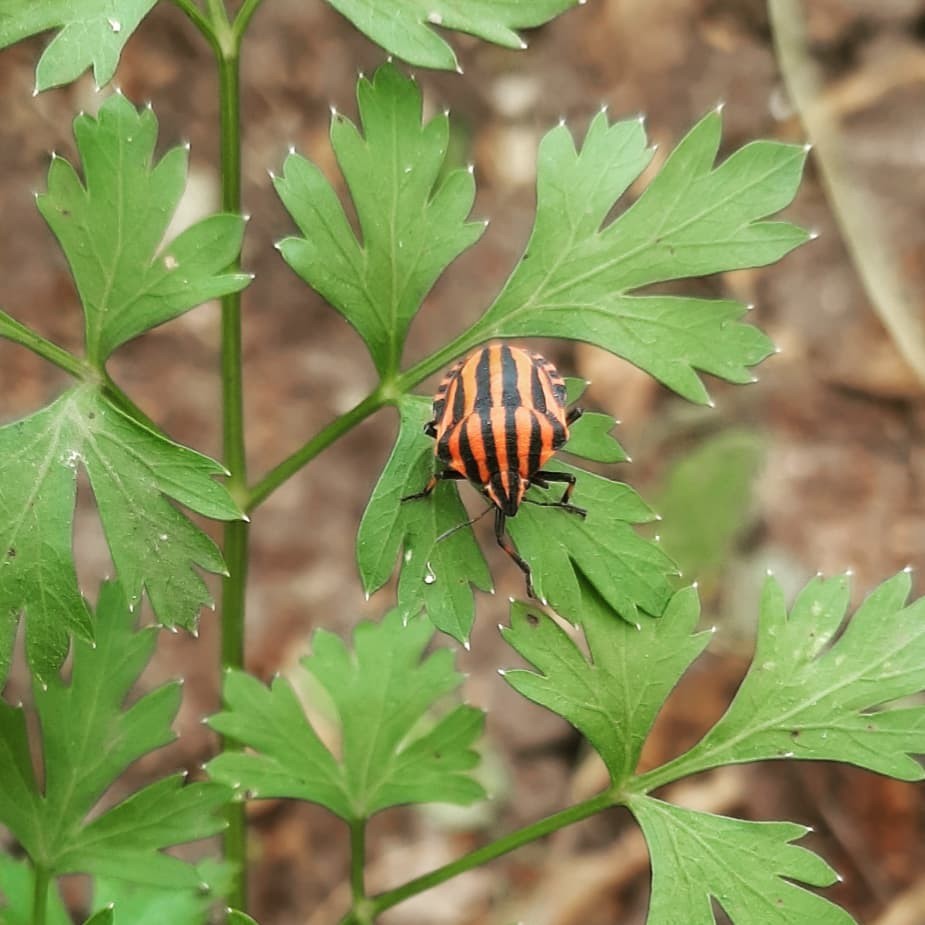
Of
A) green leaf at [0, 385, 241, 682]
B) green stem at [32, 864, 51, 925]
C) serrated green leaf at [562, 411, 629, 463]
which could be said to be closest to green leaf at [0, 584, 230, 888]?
green stem at [32, 864, 51, 925]

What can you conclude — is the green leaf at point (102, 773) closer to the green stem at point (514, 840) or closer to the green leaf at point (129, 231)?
the green stem at point (514, 840)

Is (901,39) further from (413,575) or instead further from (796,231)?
(413,575)

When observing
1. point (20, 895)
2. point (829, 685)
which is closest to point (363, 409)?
point (829, 685)

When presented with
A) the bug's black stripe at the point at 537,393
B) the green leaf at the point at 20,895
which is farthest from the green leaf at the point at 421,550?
the green leaf at the point at 20,895

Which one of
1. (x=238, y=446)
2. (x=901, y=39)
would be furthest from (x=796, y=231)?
(x=901, y=39)

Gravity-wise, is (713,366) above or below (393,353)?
below

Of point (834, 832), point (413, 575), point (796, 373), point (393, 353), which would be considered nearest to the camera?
point (413, 575)

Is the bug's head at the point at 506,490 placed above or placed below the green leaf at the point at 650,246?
below
